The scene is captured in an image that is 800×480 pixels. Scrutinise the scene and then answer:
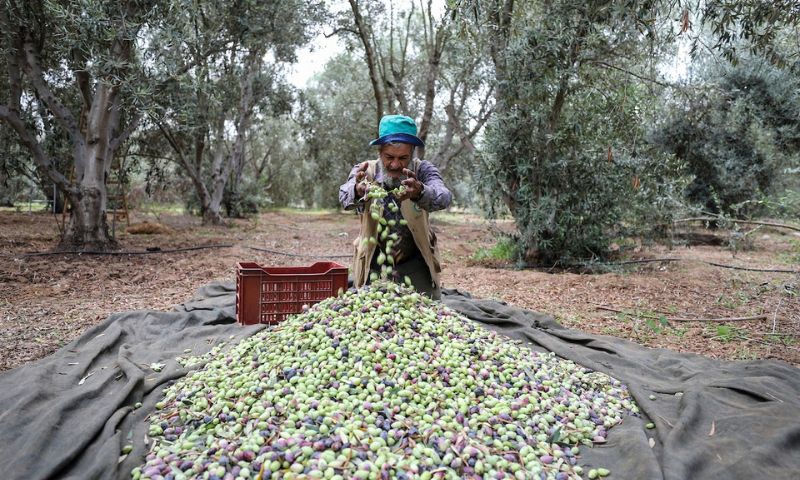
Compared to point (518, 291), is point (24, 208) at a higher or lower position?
higher

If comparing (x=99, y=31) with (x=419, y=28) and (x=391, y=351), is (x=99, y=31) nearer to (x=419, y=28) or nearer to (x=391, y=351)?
(x=391, y=351)

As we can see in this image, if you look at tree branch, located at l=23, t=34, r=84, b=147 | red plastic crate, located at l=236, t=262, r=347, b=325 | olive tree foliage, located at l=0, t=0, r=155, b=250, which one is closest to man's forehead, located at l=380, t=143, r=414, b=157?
red plastic crate, located at l=236, t=262, r=347, b=325

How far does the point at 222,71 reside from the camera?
11.0m

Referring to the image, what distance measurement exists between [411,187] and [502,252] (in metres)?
5.18

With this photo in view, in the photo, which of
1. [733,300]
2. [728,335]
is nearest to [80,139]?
[728,335]

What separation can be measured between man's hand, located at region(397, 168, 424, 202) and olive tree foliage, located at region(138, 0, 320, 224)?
13.2 feet

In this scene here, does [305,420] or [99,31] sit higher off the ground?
[99,31]

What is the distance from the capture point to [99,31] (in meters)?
5.70

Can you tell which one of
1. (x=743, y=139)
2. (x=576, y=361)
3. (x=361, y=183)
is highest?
(x=743, y=139)

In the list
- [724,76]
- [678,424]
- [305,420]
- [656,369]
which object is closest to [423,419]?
[305,420]

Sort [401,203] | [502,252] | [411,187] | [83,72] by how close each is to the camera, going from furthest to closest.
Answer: [502,252]
[83,72]
[401,203]
[411,187]

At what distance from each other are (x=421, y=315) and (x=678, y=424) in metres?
1.43

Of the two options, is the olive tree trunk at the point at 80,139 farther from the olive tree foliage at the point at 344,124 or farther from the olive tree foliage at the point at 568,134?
the olive tree foliage at the point at 344,124

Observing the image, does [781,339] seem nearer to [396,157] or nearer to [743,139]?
[396,157]
